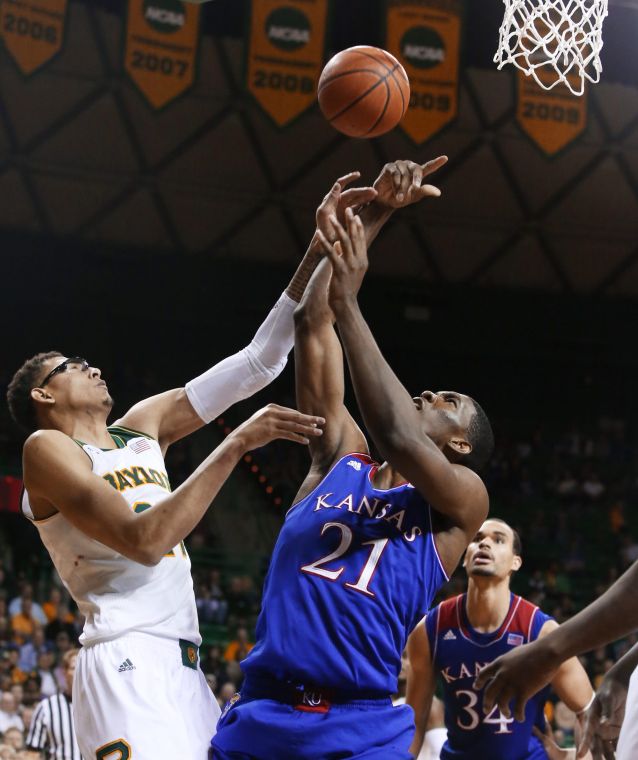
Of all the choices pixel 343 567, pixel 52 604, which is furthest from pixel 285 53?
pixel 343 567

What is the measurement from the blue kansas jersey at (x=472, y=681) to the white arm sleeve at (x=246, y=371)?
1.91 m

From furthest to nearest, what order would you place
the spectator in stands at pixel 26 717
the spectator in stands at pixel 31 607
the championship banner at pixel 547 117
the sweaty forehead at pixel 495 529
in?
the championship banner at pixel 547 117, the spectator in stands at pixel 31 607, the spectator in stands at pixel 26 717, the sweaty forehead at pixel 495 529

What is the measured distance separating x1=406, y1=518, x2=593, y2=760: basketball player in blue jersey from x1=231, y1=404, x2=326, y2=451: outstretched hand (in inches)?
91.7

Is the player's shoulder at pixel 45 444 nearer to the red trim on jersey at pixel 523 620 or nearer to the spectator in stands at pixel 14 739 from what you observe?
the red trim on jersey at pixel 523 620

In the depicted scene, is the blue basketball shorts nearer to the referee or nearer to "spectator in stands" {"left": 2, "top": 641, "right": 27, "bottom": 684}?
the referee

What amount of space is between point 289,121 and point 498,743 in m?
10.5

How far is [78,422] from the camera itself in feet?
12.5

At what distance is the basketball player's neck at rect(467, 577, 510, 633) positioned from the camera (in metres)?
5.32

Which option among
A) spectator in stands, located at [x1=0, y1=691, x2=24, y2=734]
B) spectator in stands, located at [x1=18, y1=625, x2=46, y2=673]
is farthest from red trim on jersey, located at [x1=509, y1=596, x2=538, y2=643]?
spectator in stands, located at [x1=18, y1=625, x2=46, y2=673]

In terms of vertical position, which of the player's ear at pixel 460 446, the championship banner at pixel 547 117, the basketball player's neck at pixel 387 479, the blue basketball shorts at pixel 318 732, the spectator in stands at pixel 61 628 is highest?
the championship banner at pixel 547 117

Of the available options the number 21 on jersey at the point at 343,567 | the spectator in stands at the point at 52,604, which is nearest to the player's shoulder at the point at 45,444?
the number 21 on jersey at the point at 343,567

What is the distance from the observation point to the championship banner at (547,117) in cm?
1397

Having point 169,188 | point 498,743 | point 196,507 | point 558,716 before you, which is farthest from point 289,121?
point 196,507

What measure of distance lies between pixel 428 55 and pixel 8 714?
9.47 meters
